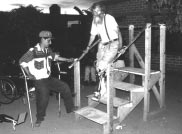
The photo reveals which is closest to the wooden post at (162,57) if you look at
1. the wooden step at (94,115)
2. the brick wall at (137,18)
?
the wooden step at (94,115)

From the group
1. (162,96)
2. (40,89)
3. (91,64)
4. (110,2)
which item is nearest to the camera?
(40,89)

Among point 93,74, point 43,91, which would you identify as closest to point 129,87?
point 43,91

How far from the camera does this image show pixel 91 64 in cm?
962

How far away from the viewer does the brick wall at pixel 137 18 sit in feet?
38.5

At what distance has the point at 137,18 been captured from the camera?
12.7m

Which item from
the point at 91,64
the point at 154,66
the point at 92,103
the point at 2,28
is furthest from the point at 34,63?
the point at 154,66

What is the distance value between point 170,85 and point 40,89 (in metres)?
5.53

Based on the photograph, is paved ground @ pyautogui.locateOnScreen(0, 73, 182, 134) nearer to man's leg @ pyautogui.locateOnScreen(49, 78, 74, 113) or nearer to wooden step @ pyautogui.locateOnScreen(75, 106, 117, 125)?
wooden step @ pyautogui.locateOnScreen(75, 106, 117, 125)

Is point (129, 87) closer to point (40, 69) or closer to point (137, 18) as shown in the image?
point (40, 69)

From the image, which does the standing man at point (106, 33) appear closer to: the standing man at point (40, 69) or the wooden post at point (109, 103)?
the wooden post at point (109, 103)

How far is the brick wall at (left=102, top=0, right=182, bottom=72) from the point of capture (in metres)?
11.7

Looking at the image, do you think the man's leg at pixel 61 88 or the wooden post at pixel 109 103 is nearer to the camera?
the wooden post at pixel 109 103

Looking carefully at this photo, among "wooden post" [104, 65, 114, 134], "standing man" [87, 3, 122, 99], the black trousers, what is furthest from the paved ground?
"standing man" [87, 3, 122, 99]

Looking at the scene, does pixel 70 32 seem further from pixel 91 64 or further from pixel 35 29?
pixel 91 64
